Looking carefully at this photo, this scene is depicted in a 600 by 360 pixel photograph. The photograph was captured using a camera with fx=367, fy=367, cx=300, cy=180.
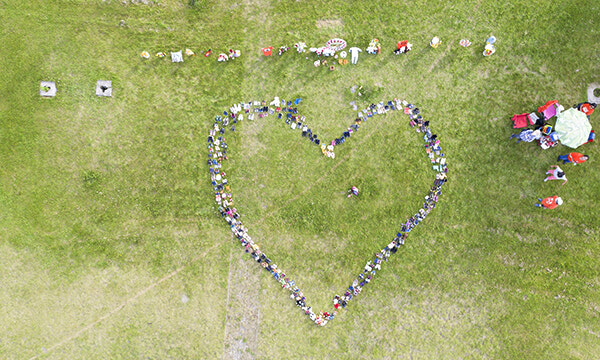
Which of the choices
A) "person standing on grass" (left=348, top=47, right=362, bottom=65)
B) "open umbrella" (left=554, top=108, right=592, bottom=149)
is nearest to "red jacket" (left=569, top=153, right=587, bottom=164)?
"open umbrella" (left=554, top=108, right=592, bottom=149)

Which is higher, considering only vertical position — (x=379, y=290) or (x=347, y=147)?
(x=347, y=147)

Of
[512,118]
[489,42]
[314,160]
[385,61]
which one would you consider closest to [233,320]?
[314,160]

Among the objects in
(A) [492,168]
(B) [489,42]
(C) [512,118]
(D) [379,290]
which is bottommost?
(D) [379,290]

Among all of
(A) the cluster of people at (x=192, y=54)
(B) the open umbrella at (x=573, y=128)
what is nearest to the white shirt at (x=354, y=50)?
→ (A) the cluster of people at (x=192, y=54)

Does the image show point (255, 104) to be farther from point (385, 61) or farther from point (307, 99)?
point (385, 61)

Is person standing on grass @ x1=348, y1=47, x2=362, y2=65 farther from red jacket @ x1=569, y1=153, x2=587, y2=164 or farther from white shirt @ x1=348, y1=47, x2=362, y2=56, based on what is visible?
red jacket @ x1=569, y1=153, x2=587, y2=164

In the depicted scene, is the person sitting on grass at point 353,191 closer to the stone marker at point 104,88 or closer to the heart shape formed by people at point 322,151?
the heart shape formed by people at point 322,151
